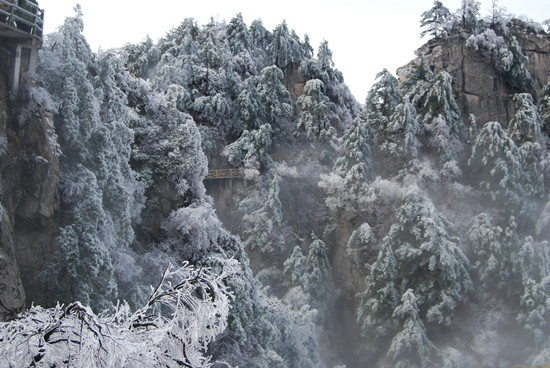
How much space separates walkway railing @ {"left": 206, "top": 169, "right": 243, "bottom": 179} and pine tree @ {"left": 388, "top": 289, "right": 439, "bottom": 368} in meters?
12.4

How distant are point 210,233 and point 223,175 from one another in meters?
13.8

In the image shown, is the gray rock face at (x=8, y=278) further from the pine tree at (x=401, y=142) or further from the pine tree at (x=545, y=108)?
the pine tree at (x=545, y=108)

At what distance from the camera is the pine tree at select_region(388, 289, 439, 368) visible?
25716 mm

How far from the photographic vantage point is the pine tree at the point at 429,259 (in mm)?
27125

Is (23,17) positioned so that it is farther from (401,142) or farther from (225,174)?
(401,142)

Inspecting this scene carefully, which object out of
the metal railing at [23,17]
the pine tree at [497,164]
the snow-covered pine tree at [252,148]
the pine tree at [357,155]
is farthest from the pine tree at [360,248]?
the metal railing at [23,17]

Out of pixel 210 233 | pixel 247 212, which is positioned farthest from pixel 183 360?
pixel 247 212

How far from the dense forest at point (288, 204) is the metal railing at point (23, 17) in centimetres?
131

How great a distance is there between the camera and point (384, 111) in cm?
3534

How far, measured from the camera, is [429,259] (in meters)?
27.8

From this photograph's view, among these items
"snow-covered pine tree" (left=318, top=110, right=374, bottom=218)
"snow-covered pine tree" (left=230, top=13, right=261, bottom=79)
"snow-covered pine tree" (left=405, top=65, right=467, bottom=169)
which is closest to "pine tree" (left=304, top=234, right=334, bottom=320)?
"snow-covered pine tree" (left=318, top=110, right=374, bottom=218)

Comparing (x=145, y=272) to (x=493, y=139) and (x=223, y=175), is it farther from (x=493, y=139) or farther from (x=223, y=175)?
(x=493, y=139)

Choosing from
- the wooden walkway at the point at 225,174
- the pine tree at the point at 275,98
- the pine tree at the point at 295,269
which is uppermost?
the pine tree at the point at 275,98

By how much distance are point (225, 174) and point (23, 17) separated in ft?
65.1
